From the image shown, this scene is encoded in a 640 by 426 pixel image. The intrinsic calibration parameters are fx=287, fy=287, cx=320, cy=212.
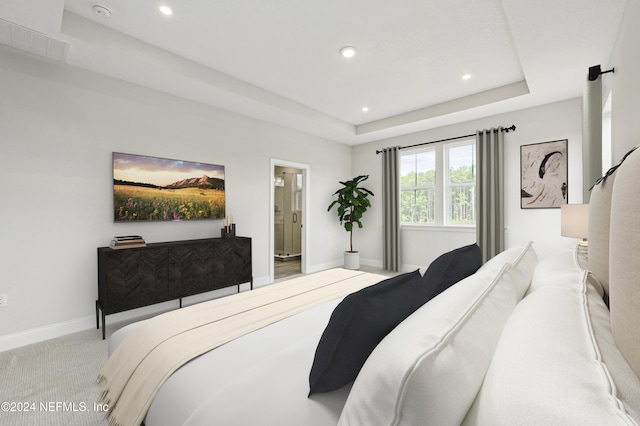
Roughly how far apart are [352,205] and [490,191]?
231 centimetres

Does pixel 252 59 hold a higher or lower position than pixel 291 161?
higher

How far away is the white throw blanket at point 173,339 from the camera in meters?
1.13

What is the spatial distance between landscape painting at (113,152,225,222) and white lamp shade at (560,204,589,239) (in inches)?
148

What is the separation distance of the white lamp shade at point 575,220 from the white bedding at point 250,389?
2.29 meters

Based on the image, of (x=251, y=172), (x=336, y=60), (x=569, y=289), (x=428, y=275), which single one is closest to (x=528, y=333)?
(x=569, y=289)

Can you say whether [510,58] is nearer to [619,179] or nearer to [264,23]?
[264,23]

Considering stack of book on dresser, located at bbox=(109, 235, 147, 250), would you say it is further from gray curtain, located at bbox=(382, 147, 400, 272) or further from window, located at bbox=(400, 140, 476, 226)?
window, located at bbox=(400, 140, 476, 226)

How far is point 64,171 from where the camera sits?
2814 millimetres

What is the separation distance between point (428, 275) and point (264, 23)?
243 centimetres

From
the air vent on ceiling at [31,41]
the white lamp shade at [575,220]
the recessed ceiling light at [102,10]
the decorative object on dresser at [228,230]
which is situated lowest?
the decorative object on dresser at [228,230]

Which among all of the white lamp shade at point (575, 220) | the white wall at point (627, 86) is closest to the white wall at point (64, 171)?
the white lamp shade at point (575, 220)

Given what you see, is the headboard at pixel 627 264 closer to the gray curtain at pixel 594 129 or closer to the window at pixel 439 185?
the gray curtain at pixel 594 129

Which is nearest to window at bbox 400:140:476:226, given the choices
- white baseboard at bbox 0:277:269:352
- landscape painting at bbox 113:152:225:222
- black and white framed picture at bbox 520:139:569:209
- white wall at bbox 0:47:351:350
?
black and white framed picture at bbox 520:139:569:209

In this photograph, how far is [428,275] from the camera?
1.41m
